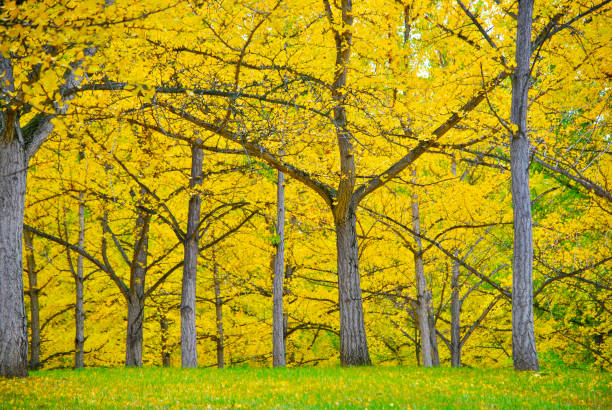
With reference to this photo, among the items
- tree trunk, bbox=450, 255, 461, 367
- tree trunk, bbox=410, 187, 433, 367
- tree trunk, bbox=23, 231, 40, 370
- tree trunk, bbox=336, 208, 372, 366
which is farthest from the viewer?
tree trunk, bbox=23, 231, 40, 370

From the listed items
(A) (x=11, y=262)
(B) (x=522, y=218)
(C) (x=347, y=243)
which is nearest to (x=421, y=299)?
(C) (x=347, y=243)

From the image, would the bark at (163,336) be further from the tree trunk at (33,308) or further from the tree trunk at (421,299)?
the tree trunk at (421,299)

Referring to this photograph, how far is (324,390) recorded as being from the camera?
664 centimetres

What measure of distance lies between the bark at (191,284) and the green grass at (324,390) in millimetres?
3016

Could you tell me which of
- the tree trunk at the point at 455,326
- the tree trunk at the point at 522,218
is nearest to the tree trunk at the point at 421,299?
the tree trunk at the point at 455,326

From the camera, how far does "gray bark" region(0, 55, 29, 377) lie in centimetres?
714

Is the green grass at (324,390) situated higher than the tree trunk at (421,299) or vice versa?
the tree trunk at (421,299)

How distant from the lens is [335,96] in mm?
9852

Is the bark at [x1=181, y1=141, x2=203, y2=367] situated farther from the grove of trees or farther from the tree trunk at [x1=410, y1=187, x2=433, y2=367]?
the tree trunk at [x1=410, y1=187, x2=433, y2=367]

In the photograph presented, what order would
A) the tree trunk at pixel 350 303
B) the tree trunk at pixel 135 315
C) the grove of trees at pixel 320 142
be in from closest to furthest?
1. the grove of trees at pixel 320 142
2. the tree trunk at pixel 350 303
3. the tree trunk at pixel 135 315

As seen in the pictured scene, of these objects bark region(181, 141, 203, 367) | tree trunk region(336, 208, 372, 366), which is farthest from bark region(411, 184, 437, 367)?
bark region(181, 141, 203, 367)

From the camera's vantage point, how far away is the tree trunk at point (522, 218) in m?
7.96

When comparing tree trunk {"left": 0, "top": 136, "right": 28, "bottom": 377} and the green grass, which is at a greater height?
tree trunk {"left": 0, "top": 136, "right": 28, "bottom": 377}

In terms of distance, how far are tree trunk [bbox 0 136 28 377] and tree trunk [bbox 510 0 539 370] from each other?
7.37m
